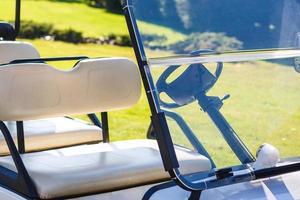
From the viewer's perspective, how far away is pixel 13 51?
140 inches

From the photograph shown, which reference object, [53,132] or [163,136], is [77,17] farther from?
[163,136]

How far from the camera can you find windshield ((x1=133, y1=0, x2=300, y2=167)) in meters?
2.01

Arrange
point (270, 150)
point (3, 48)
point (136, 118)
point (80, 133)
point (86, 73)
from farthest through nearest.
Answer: point (136, 118) < point (3, 48) < point (80, 133) < point (86, 73) < point (270, 150)

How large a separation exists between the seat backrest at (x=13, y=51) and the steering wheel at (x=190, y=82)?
5.66 feet

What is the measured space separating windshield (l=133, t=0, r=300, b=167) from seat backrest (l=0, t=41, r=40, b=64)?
67.9 inches

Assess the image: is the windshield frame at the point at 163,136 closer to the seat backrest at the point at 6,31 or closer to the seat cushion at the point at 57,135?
the seat cushion at the point at 57,135

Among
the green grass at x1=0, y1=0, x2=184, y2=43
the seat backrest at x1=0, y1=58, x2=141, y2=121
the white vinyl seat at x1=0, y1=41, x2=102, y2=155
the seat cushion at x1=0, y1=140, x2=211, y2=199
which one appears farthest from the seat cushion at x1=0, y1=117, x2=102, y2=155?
the green grass at x1=0, y1=0, x2=184, y2=43

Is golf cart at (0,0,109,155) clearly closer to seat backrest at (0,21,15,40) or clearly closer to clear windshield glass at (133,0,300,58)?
seat backrest at (0,21,15,40)

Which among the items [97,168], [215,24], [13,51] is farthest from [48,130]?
[215,24]

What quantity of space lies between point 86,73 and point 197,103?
823 millimetres

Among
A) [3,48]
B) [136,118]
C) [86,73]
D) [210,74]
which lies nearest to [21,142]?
[86,73]

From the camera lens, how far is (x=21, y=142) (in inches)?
111

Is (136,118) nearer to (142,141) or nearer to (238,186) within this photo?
(142,141)

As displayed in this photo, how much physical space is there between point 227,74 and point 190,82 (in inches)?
4.7
